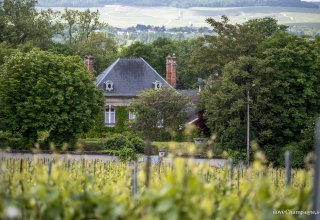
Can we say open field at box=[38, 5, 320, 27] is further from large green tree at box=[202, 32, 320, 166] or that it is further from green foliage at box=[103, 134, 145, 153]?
green foliage at box=[103, 134, 145, 153]

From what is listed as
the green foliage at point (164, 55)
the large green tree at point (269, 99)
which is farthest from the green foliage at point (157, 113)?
the green foliage at point (164, 55)

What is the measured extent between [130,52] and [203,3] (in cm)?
10800

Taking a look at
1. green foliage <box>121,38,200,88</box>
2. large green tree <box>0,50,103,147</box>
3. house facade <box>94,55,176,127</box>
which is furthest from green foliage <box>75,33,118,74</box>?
large green tree <box>0,50,103,147</box>

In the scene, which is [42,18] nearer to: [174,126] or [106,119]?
[106,119]

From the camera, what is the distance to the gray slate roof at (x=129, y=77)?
6181 centimetres

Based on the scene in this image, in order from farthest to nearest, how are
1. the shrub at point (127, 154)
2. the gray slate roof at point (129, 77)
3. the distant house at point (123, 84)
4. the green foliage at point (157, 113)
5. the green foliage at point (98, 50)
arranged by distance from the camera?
the green foliage at point (98, 50) → the gray slate roof at point (129, 77) → the distant house at point (123, 84) → the green foliage at point (157, 113) → the shrub at point (127, 154)

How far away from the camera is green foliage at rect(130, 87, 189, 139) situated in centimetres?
Answer: 5006

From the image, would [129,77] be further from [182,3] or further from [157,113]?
[182,3]

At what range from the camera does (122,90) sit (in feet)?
203

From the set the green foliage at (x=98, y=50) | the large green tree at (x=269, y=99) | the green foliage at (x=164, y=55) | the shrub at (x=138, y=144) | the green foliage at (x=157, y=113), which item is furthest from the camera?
the green foliage at (x=164, y=55)

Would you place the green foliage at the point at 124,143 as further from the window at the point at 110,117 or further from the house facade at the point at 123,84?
the house facade at the point at 123,84

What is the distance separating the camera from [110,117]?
59.7 m

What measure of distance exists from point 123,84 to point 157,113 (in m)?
12.6

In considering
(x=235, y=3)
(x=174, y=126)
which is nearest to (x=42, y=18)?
(x=174, y=126)
